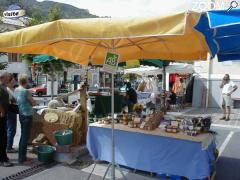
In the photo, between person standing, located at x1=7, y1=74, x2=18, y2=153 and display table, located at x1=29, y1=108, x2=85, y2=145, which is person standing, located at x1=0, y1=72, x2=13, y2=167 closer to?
person standing, located at x1=7, y1=74, x2=18, y2=153

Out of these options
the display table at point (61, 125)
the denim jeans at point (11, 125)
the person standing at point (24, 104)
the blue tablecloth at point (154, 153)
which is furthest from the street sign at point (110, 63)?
the denim jeans at point (11, 125)

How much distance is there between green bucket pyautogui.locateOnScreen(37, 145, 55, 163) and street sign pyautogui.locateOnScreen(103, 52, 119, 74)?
2.57 metres

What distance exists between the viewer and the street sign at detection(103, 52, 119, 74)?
4.51 metres

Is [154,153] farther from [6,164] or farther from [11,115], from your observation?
[11,115]

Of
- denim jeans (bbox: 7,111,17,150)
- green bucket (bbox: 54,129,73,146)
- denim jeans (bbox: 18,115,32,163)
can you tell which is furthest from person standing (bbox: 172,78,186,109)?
denim jeans (bbox: 18,115,32,163)

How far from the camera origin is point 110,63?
455cm

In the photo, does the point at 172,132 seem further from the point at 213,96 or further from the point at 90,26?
the point at 213,96

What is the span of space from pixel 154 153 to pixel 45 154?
88.4 inches

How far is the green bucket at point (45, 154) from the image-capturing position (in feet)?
20.2

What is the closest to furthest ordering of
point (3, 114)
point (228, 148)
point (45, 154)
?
point (3, 114) < point (45, 154) < point (228, 148)

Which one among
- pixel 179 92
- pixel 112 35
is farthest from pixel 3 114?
pixel 179 92

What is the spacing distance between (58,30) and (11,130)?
3473 millimetres

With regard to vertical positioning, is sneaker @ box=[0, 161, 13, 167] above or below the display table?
below

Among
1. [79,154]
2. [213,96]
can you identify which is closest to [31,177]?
[79,154]
